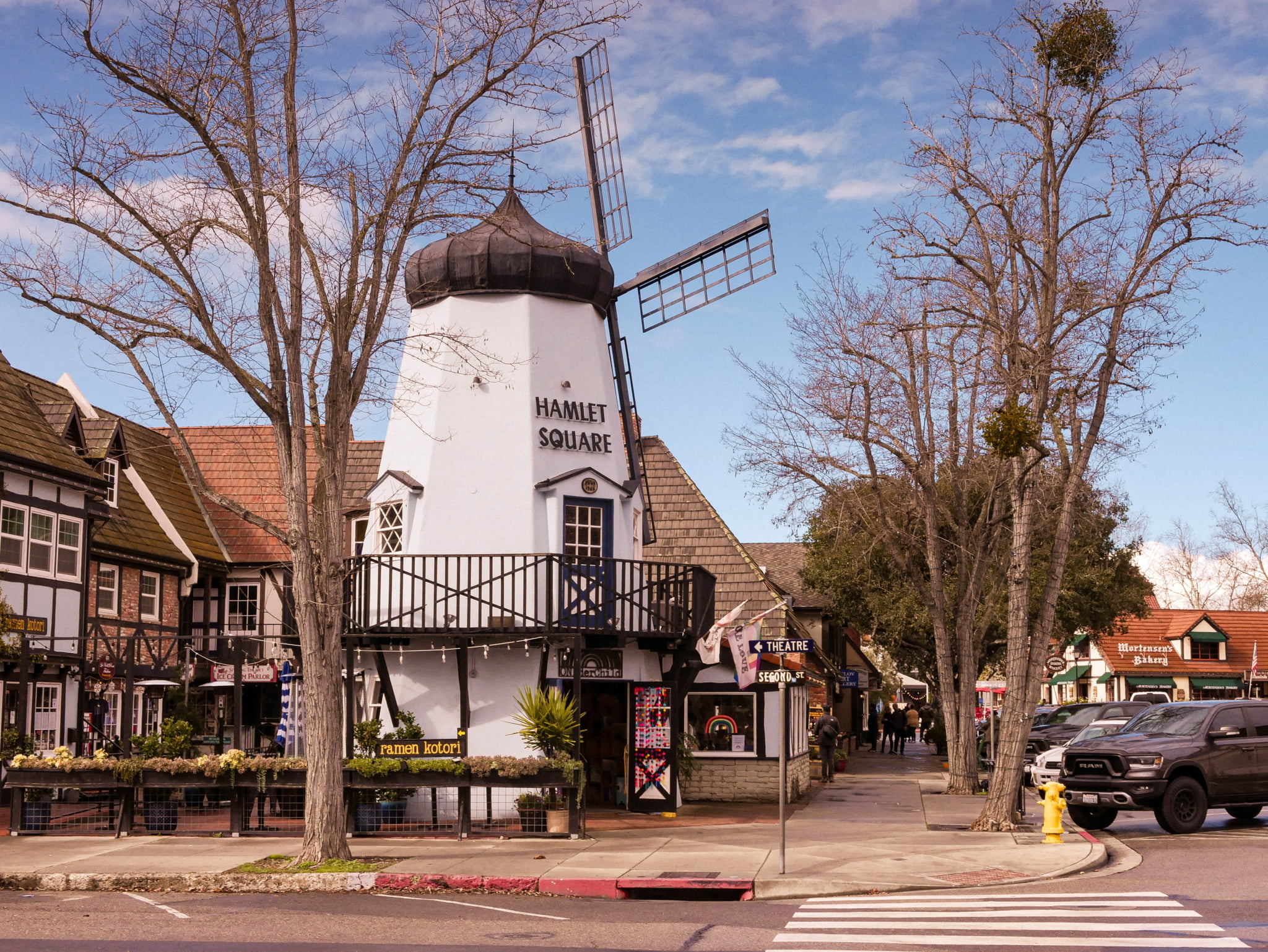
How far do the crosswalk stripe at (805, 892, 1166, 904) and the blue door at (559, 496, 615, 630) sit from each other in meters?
7.52

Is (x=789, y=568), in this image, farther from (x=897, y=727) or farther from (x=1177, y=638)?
(x=1177, y=638)

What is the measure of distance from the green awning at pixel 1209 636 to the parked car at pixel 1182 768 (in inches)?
1883

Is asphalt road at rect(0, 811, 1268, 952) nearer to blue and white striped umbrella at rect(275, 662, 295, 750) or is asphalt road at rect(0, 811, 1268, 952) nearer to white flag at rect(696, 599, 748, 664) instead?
white flag at rect(696, 599, 748, 664)

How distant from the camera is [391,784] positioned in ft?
59.3

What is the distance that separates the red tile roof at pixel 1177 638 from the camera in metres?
64.2

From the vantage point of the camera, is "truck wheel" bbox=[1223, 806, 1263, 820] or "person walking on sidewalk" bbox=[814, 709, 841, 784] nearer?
"truck wheel" bbox=[1223, 806, 1263, 820]

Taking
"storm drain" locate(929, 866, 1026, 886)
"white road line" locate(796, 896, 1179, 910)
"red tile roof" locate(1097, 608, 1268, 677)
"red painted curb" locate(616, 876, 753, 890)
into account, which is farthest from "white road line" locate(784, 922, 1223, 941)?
"red tile roof" locate(1097, 608, 1268, 677)

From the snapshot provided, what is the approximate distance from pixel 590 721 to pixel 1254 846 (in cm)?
1117

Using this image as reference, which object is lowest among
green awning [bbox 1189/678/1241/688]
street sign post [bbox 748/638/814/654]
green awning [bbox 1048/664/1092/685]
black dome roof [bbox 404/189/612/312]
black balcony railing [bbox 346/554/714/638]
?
green awning [bbox 1189/678/1241/688]

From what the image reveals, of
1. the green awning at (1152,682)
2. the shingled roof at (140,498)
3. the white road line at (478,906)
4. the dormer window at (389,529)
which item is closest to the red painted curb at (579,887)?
the white road line at (478,906)

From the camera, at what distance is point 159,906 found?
12.7 m

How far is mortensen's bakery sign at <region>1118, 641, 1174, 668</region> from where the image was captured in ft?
212

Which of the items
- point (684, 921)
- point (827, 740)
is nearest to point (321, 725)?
point (684, 921)

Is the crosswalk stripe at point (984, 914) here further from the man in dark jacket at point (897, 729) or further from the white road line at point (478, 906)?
the man in dark jacket at point (897, 729)
